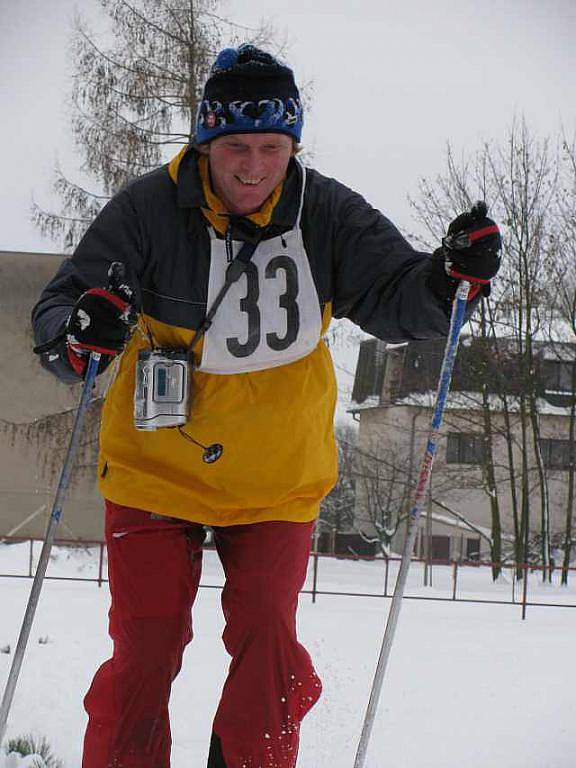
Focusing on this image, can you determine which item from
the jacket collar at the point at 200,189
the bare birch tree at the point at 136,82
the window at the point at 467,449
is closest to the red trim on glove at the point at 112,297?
the jacket collar at the point at 200,189

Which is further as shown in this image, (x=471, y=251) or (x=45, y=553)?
(x=45, y=553)

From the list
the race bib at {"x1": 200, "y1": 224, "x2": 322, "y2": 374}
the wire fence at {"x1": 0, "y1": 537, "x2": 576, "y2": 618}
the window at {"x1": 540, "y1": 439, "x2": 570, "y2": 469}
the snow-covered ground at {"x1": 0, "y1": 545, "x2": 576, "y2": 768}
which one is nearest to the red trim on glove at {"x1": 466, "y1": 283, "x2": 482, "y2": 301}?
the race bib at {"x1": 200, "y1": 224, "x2": 322, "y2": 374}

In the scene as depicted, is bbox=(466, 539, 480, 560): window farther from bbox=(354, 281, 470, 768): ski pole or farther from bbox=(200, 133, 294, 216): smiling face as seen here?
bbox=(200, 133, 294, 216): smiling face

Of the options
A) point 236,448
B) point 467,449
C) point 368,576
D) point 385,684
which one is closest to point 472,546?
point 467,449

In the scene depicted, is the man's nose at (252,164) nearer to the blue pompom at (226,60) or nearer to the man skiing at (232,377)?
the man skiing at (232,377)

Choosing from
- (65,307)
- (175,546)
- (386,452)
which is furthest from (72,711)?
(386,452)

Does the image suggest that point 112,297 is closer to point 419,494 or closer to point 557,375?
point 419,494

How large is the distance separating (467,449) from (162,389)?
17776 mm

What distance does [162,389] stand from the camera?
214 centimetres

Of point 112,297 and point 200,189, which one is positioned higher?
point 200,189

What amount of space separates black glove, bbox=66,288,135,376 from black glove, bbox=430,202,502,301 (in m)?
0.69

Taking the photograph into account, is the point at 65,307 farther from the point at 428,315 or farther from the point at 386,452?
the point at 386,452

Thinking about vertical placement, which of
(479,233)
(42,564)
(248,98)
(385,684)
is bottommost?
(385,684)

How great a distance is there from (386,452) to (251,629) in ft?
72.2
